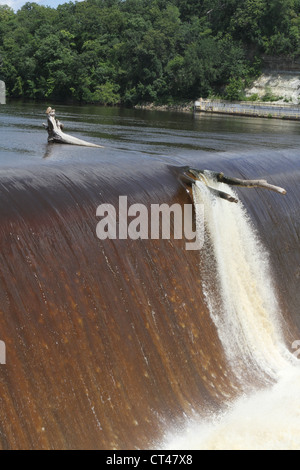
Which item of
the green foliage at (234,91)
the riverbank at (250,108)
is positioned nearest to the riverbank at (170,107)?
the riverbank at (250,108)

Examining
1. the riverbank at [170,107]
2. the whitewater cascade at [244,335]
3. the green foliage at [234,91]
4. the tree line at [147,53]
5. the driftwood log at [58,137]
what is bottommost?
the whitewater cascade at [244,335]

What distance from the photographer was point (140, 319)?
25.2ft

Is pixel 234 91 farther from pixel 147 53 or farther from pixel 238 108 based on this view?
pixel 147 53

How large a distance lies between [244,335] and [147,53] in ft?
160

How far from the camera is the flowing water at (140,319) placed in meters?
6.51

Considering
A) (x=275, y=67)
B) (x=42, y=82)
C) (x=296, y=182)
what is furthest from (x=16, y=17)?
(x=296, y=182)

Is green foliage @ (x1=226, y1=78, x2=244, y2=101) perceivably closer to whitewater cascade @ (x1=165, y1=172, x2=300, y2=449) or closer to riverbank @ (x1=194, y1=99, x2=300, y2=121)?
riverbank @ (x1=194, y1=99, x2=300, y2=121)

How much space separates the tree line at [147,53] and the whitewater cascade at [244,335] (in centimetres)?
4498

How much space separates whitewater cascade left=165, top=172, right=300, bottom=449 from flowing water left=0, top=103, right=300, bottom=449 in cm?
2

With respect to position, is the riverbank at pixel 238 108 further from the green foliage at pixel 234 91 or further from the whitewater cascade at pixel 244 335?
the whitewater cascade at pixel 244 335

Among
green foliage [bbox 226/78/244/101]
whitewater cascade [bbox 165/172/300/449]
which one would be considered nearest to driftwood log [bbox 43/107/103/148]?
whitewater cascade [bbox 165/172/300/449]

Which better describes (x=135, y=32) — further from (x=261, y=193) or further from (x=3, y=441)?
(x=3, y=441)

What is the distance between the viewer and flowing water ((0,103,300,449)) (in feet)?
21.4

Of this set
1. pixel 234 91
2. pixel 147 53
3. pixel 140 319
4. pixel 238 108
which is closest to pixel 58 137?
pixel 140 319
